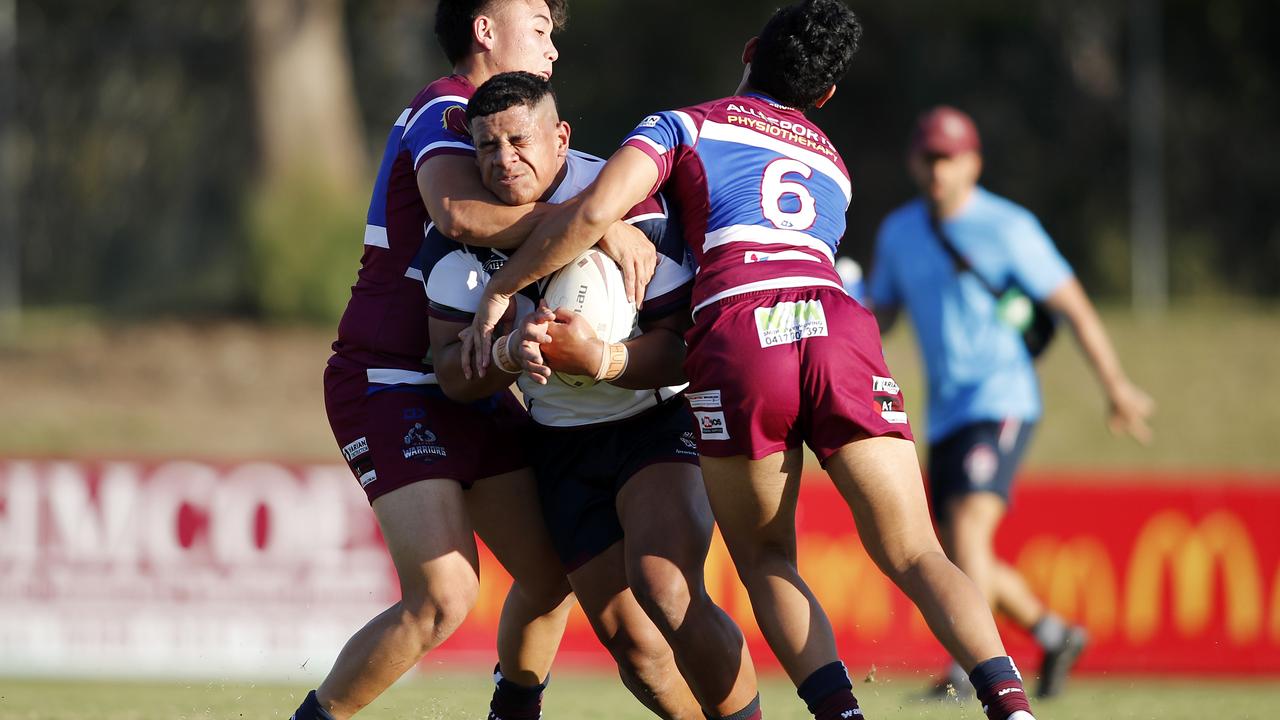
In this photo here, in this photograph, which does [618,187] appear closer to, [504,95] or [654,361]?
[504,95]

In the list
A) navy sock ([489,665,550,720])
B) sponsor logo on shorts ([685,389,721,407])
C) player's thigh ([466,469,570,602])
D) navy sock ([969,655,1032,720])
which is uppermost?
sponsor logo on shorts ([685,389,721,407])

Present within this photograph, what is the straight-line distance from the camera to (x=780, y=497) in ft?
14.2

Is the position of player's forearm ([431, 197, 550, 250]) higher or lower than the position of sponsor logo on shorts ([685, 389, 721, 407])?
higher

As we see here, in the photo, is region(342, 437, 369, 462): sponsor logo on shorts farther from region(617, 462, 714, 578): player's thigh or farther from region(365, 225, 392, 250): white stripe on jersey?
region(617, 462, 714, 578): player's thigh

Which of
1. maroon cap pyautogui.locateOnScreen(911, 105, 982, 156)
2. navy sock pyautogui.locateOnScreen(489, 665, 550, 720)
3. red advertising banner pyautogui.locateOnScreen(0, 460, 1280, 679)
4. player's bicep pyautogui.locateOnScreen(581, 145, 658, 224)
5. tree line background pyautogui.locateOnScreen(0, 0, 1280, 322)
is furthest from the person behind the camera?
tree line background pyautogui.locateOnScreen(0, 0, 1280, 322)

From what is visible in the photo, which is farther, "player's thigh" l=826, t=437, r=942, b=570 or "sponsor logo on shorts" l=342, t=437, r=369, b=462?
"sponsor logo on shorts" l=342, t=437, r=369, b=462

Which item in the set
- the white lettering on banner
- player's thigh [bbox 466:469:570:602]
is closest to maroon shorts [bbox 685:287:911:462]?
player's thigh [bbox 466:469:570:602]

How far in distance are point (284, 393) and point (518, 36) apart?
474 inches

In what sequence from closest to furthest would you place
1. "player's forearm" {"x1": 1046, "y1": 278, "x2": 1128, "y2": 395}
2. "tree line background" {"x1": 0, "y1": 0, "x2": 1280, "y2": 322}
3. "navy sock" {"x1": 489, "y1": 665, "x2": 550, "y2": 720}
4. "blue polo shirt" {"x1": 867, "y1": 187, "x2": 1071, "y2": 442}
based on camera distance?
1. "navy sock" {"x1": 489, "y1": 665, "x2": 550, "y2": 720}
2. "player's forearm" {"x1": 1046, "y1": 278, "x2": 1128, "y2": 395}
3. "blue polo shirt" {"x1": 867, "y1": 187, "x2": 1071, "y2": 442}
4. "tree line background" {"x1": 0, "y1": 0, "x2": 1280, "y2": 322}

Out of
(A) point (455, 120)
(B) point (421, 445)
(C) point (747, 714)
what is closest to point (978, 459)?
(C) point (747, 714)

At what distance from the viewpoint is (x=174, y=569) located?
9.49 meters

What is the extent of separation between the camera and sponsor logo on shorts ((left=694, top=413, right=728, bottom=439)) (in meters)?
4.26

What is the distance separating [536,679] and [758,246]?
1.67 metres

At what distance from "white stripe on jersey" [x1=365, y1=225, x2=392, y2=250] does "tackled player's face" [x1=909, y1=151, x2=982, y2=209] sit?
375 cm
